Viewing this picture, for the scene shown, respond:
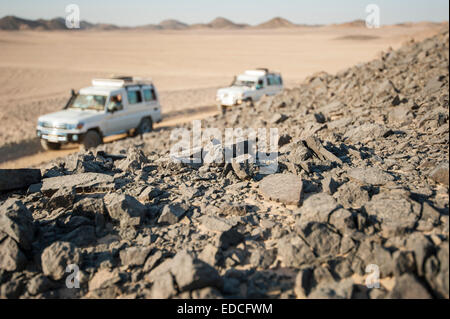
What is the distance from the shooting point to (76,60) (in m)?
45.8

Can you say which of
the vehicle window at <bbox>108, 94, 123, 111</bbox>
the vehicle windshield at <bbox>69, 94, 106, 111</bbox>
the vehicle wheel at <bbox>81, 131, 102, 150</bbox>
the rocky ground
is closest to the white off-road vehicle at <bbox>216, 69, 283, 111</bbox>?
the vehicle window at <bbox>108, 94, 123, 111</bbox>

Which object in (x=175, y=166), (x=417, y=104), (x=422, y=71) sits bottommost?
(x=175, y=166)

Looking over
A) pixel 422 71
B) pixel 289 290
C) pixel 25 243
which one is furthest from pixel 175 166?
pixel 422 71

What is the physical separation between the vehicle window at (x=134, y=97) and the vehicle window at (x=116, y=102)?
53 cm

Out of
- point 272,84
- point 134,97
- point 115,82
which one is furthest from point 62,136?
point 272,84

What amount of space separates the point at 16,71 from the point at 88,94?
84.6 ft

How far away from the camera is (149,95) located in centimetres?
1364

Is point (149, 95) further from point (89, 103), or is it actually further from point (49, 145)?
point (49, 145)

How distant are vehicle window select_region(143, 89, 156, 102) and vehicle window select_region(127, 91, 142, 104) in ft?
1.10

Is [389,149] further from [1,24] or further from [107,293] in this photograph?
[1,24]

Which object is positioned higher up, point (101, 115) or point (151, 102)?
point (151, 102)

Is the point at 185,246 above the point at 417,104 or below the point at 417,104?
below

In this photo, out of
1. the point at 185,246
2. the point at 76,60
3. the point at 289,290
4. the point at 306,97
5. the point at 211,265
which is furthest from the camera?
the point at 76,60

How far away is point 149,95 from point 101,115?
291 centimetres
